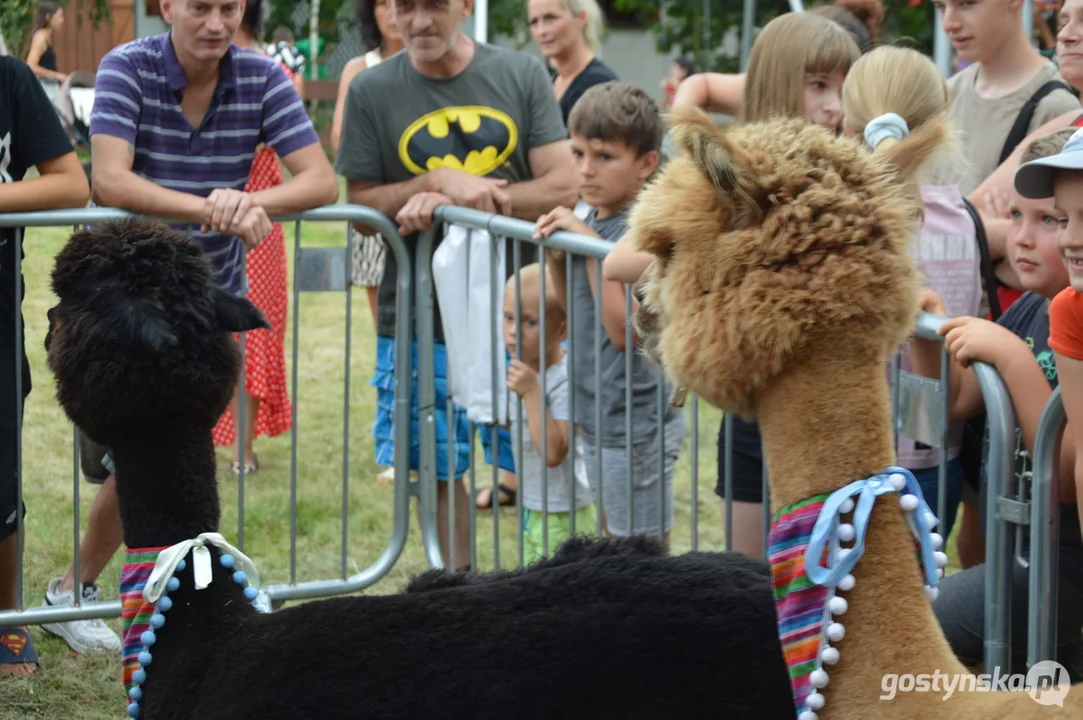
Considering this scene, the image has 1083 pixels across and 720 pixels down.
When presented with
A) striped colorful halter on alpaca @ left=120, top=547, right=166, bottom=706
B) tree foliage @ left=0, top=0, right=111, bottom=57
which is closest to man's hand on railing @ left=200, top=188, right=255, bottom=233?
striped colorful halter on alpaca @ left=120, top=547, right=166, bottom=706

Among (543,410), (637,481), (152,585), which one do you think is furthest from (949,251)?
(152,585)

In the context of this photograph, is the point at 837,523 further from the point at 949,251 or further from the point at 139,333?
the point at 949,251

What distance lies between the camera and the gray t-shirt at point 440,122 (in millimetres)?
4758

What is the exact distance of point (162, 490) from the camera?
106 inches

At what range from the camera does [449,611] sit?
7.82 feet

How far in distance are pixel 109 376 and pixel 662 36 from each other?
66.4ft

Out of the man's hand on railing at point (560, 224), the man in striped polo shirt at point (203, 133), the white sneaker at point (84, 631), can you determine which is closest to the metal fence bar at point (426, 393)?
the man in striped polo shirt at point (203, 133)

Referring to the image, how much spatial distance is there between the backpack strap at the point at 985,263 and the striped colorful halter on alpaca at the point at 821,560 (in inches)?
67.9

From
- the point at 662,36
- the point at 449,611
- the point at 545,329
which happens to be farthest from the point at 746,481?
the point at 662,36

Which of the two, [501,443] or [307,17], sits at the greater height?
Result: [307,17]

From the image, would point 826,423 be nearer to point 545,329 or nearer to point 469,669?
point 469,669

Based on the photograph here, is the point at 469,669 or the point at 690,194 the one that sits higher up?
the point at 690,194

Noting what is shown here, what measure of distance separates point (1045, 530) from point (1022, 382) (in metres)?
0.29

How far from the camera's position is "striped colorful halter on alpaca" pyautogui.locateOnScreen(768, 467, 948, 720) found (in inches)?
70.7
